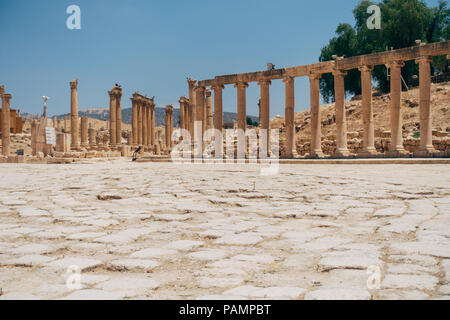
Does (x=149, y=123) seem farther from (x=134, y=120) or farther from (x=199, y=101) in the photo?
(x=199, y=101)

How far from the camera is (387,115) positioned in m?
37.2

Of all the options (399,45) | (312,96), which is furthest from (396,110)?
(399,45)

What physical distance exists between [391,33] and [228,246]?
148 ft

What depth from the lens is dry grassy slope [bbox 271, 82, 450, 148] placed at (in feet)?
110

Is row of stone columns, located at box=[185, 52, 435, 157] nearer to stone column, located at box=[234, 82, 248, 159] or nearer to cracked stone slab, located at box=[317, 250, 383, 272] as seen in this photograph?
stone column, located at box=[234, 82, 248, 159]

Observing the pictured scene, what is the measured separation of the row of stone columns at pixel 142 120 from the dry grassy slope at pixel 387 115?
1411cm

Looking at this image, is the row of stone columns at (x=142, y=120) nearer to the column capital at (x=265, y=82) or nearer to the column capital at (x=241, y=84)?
the column capital at (x=241, y=84)

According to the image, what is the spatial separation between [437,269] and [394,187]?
546 centimetres

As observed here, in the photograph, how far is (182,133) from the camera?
40.1 metres

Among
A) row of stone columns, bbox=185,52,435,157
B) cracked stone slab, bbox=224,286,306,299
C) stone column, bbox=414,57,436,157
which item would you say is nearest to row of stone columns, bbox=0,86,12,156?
row of stone columns, bbox=185,52,435,157

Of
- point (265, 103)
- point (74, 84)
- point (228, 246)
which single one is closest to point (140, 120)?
point (74, 84)

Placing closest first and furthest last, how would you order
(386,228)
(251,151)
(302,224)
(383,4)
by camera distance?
(386,228) < (302,224) < (251,151) < (383,4)

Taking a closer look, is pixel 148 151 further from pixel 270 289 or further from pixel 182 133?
pixel 270 289

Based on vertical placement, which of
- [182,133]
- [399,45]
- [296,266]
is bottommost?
[296,266]
